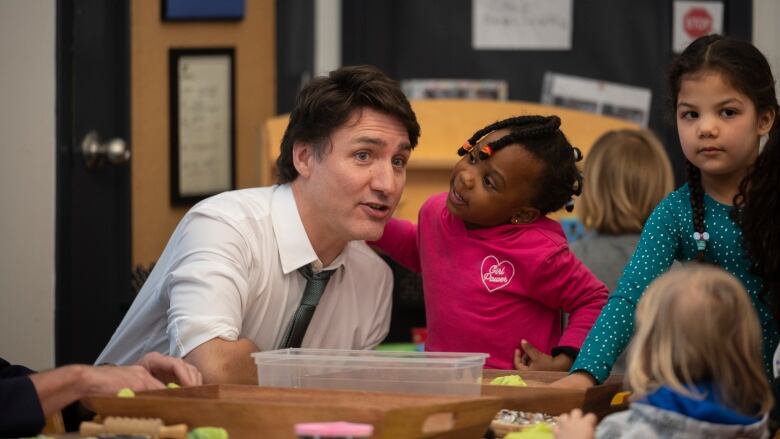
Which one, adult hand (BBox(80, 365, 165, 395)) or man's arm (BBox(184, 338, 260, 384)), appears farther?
man's arm (BBox(184, 338, 260, 384))

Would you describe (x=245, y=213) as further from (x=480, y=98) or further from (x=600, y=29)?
(x=600, y=29)

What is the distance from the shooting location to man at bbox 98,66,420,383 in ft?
7.98

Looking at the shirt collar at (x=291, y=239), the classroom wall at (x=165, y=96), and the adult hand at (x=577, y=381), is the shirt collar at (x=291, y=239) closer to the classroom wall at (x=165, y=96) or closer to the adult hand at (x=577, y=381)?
the adult hand at (x=577, y=381)

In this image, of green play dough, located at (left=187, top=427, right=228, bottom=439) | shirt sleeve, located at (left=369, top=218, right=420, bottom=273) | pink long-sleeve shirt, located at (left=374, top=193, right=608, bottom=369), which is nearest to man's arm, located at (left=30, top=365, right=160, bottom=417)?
green play dough, located at (left=187, top=427, right=228, bottom=439)

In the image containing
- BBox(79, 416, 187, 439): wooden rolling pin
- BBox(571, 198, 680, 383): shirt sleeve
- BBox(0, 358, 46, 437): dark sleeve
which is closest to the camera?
BBox(79, 416, 187, 439): wooden rolling pin

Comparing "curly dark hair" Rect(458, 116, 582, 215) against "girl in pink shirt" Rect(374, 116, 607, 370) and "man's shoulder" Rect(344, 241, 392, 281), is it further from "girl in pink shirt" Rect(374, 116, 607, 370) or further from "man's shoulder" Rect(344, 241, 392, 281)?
"man's shoulder" Rect(344, 241, 392, 281)

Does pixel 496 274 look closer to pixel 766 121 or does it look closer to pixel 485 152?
pixel 485 152

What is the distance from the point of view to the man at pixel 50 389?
170 centimetres

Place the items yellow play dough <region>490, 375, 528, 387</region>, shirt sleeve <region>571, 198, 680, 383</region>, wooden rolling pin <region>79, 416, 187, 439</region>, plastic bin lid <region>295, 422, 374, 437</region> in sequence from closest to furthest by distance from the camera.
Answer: plastic bin lid <region>295, 422, 374, 437</region>, wooden rolling pin <region>79, 416, 187, 439</region>, yellow play dough <region>490, 375, 528, 387</region>, shirt sleeve <region>571, 198, 680, 383</region>

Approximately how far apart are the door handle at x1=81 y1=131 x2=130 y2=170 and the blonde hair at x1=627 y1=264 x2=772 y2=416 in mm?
2503

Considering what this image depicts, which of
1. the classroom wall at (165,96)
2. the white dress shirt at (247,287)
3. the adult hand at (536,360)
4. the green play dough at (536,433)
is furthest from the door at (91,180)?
the green play dough at (536,433)

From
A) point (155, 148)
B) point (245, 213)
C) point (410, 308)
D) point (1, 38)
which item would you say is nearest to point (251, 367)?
point (245, 213)

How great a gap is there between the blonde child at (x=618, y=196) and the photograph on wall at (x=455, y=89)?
4.60 feet

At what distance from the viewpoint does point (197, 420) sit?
1.60 m
